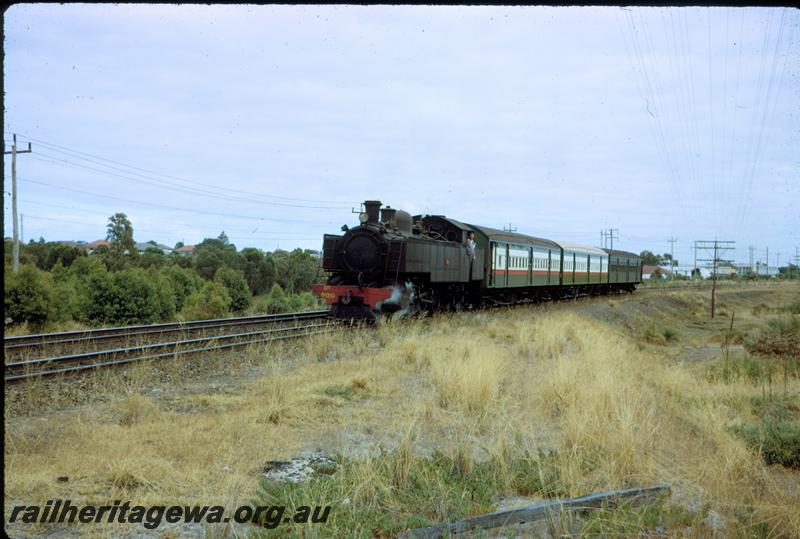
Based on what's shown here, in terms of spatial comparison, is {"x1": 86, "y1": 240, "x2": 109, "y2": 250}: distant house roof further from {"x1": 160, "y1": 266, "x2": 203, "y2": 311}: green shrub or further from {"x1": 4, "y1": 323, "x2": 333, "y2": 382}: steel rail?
{"x1": 4, "y1": 323, "x2": 333, "y2": 382}: steel rail

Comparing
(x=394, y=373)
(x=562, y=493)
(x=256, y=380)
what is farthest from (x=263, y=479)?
(x=394, y=373)

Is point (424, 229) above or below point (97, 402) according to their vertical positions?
above

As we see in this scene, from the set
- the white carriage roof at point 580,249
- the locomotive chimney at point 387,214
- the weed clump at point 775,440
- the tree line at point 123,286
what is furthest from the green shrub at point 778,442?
the white carriage roof at point 580,249

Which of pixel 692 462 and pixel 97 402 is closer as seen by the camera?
pixel 692 462

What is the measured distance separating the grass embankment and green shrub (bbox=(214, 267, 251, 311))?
1439cm

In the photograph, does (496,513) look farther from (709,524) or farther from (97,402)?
(97,402)

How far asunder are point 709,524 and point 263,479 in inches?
122

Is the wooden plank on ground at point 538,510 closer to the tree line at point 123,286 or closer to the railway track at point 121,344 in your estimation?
the railway track at point 121,344

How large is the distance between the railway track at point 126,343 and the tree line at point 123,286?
4.93 ft

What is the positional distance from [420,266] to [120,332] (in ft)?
23.2

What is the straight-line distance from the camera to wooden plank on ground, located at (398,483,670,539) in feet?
12.3

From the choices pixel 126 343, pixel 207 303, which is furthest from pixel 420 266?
pixel 207 303

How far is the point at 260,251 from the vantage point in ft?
130

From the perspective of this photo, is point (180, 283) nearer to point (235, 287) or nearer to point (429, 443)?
point (235, 287)
